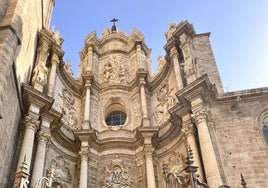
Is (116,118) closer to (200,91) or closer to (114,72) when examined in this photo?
(114,72)

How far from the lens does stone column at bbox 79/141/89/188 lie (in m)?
13.9

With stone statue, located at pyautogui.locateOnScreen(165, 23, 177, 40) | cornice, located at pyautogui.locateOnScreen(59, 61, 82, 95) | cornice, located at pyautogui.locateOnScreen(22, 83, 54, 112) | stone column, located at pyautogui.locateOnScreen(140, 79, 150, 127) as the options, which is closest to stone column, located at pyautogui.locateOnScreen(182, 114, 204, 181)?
stone column, located at pyautogui.locateOnScreen(140, 79, 150, 127)

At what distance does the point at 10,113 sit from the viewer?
11.7 metres

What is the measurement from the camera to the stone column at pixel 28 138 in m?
12.2

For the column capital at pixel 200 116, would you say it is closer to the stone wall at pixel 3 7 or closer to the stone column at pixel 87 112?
the stone column at pixel 87 112

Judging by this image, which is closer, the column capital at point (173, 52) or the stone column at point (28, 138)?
the stone column at point (28, 138)

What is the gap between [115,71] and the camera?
65.5 feet

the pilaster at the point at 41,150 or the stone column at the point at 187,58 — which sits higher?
the stone column at the point at 187,58

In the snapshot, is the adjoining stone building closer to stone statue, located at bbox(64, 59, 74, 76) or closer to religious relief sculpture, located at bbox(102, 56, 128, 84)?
religious relief sculpture, located at bbox(102, 56, 128, 84)

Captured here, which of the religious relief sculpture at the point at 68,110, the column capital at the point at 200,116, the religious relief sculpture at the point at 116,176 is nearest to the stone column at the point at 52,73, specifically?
the religious relief sculpture at the point at 68,110

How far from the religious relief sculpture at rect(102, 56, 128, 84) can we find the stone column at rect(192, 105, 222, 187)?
7537mm

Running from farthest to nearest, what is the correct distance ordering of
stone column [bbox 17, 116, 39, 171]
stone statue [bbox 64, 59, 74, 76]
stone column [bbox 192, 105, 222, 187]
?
stone statue [bbox 64, 59, 74, 76], stone column [bbox 17, 116, 39, 171], stone column [bbox 192, 105, 222, 187]

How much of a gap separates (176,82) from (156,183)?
5.05 metres

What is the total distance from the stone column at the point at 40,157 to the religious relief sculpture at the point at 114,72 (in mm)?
6773
